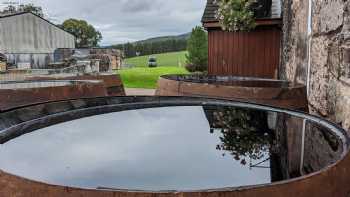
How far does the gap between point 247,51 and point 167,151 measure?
6402 millimetres

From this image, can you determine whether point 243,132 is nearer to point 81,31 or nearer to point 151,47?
point 151,47

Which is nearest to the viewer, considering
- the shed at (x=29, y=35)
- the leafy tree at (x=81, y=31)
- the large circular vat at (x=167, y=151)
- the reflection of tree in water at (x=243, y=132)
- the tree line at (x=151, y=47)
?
the large circular vat at (x=167, y=151)

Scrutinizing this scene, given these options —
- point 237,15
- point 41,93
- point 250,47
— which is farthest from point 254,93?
point 250,47

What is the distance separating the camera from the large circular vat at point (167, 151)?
2.20 ft

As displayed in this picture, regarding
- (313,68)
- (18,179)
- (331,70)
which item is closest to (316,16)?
(313,68)

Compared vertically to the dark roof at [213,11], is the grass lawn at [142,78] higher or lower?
lower

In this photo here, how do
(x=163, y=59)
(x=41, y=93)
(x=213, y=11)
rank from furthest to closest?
1. (x=163, y=59)
2. (x=213, y=11)
3. (x=41, y=93)

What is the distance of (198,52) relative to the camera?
1563 cm

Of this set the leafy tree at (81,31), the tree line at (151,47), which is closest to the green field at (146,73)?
the tree line at (151,47)

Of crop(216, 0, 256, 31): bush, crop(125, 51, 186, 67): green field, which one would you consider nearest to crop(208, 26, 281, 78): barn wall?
crop(216, 0, 256, 31): bush

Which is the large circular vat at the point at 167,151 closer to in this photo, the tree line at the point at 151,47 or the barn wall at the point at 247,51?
the barn wall at the point at 247,51

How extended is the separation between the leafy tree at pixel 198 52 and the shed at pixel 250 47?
24.8ft

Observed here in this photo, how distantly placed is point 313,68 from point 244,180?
7.14 ft

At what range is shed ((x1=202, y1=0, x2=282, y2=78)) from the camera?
6730 mm
